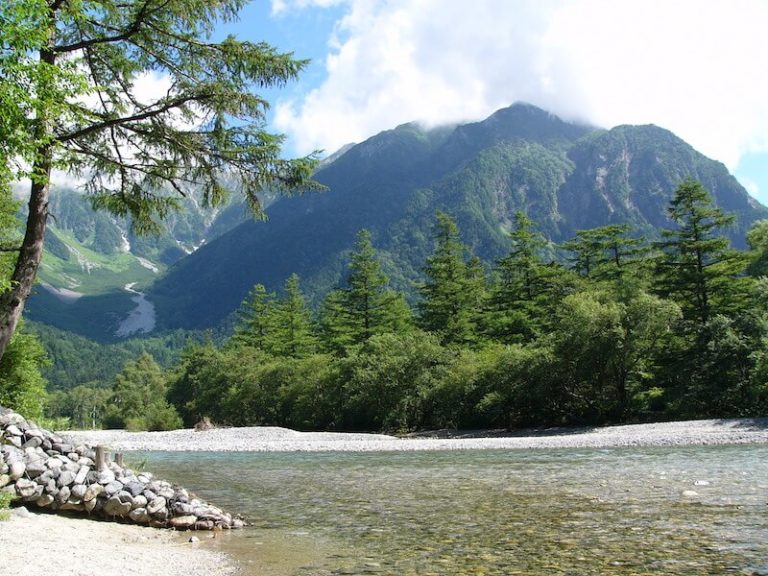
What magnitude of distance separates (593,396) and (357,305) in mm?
27568

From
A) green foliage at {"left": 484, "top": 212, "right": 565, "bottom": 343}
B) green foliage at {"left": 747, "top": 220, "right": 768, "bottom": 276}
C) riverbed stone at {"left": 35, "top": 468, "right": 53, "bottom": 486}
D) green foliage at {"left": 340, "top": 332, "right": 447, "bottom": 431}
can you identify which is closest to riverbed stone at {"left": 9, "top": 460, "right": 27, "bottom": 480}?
riverbed stone at {"left": 35, "top": 468, "right": 53, "bottom": 486}

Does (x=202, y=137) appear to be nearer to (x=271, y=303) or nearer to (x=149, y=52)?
(x=149, y=52)

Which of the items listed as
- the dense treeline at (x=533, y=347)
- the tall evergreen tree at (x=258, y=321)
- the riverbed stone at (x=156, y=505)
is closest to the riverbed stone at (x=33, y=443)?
the riverbed stone at (x=156, y=505)

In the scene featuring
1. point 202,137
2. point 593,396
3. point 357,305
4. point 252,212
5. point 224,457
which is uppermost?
point 357,305

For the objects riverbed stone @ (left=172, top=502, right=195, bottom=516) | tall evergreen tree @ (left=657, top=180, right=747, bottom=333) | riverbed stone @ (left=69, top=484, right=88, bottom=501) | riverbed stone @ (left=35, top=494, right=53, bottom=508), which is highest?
tall evergreen tree @ (left=657, top=180, right=747, bottom=333)

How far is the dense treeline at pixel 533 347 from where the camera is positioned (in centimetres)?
3020

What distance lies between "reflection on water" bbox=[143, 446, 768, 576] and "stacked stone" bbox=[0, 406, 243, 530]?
1282 millimetres

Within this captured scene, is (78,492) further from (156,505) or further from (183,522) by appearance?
(183,522)

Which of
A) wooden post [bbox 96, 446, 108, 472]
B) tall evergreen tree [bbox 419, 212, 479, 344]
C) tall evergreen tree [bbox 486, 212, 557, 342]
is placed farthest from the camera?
tall evergreen tree [bbox 419, 212, 479, 344]

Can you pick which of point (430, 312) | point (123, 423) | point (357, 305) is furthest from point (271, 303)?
point (123, 423)

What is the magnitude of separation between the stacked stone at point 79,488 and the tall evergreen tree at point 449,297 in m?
37.0

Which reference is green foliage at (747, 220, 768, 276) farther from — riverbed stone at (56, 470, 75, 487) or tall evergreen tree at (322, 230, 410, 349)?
riverbed stone at (56, 470, 75, 487)

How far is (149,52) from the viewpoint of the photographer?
9.54 meters

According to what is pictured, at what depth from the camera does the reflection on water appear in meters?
7.45
